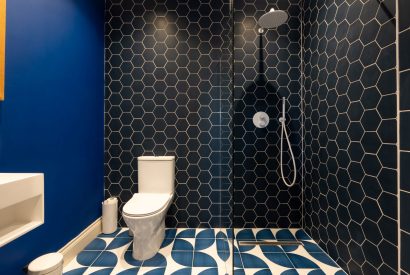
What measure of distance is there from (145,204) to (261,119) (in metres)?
1.40

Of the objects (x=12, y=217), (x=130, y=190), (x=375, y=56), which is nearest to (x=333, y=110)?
(x=375, y=56)

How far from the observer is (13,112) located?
1.32m

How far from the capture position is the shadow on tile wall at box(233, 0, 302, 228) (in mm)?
2350

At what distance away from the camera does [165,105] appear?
242 cm

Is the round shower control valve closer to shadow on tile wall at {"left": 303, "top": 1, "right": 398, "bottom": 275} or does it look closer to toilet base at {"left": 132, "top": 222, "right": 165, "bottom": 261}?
shadow on tile wall at {"left": 303, "top": 1, "right": 398, "bottom": 275}

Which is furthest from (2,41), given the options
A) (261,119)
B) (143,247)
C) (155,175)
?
(261,119)

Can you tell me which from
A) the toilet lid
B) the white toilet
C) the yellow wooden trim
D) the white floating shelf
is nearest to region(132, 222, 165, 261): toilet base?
the white toilet

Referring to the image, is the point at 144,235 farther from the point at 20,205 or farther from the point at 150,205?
the point at 20,205

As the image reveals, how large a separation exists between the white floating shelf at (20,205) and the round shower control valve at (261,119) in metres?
1.86

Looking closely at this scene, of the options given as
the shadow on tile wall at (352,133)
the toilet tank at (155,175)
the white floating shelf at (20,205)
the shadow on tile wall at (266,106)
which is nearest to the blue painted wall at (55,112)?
the white floating shelf at (20,205)

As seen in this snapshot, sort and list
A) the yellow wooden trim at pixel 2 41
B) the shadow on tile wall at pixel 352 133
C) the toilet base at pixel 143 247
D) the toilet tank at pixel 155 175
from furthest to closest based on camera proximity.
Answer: the toilet tank at pixel 155 175 → the toilet base at pixel 143 247 → the shadow on tile wall at pixel 352 133 → the yellow wooden trim at pixel 2 41

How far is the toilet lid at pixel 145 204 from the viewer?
176 cm
